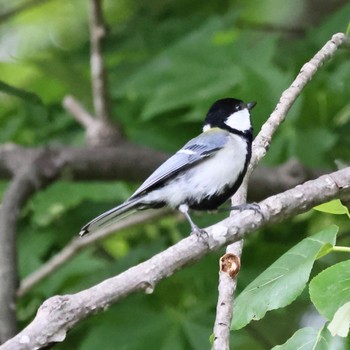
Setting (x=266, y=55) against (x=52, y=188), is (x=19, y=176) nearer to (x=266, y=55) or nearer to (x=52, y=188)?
(x=52, y=188)

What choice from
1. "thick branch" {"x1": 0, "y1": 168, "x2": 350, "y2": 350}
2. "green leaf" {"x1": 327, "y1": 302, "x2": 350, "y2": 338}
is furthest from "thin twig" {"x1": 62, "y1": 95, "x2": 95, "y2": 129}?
"green leaf" {"x1": 327, "y1": 302, "x2": 350, "y2": 338}

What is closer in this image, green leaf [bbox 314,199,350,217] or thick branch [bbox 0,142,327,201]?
green leaf [bbox 314,199,350,217]

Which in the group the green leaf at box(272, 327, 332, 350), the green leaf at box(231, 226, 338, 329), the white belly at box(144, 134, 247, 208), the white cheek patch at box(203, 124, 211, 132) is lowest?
the white cheek patch at box(203, 124, 211, 132)

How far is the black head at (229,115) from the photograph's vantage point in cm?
274

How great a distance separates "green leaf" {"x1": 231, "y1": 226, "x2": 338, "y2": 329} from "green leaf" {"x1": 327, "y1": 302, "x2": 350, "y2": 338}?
14 cm

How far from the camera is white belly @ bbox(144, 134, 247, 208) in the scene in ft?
7.60

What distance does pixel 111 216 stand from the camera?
220 centimetres

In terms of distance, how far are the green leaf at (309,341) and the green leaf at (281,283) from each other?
0.07 metres

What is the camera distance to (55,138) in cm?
361

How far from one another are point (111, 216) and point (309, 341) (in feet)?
2.55

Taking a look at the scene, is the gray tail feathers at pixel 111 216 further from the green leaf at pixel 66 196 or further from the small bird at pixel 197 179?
the green leaf at pixel 66 196

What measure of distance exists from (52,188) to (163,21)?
0.96 metres

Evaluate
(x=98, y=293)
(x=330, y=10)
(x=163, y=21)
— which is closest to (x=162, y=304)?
(x=163, y=21)

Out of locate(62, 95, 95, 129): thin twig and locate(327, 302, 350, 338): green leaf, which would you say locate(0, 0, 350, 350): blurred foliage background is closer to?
locate(62, 95, 95, 129): thin twig
